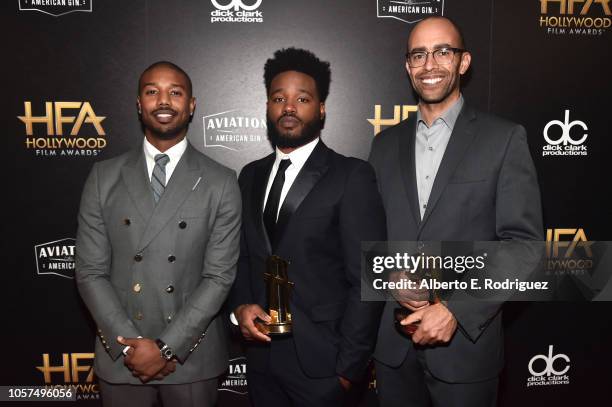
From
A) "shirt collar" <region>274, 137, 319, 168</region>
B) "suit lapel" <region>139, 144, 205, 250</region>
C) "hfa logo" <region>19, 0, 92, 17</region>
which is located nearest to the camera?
"suit lapel" <region>139, 144, 205, 250</region>

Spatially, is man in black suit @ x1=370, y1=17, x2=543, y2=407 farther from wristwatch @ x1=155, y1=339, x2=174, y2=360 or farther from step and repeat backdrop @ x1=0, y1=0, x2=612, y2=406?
step and repeat backdrop @ x1=0, y1=0, x2=612, y2=406

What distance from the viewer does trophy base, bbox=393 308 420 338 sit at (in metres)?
1.91

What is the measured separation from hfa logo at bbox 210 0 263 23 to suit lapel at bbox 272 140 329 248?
4.69 feet

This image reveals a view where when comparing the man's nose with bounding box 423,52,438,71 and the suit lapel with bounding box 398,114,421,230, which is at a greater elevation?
the man's nose with bounding box 423,52,438,71

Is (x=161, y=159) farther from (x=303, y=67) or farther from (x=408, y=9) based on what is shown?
(x=408, y=9)

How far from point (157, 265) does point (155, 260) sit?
23 millimetres

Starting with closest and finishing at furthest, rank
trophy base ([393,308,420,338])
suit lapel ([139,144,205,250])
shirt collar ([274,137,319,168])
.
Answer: trophy base ([393,308,420,338]) → suit lapel ([139,144,205,250]) → shirt collar ([274,137,319,168])

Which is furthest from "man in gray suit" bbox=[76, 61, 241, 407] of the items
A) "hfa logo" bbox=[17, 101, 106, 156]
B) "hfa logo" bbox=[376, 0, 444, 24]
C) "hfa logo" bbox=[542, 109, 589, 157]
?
"hfa logo" bbox=[542, 109, 589, 157]

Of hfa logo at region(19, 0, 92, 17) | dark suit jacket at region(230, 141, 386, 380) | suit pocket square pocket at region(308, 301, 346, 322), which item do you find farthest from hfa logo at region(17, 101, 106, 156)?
suit pocket square pocket at region(308, 301, 346, 322)

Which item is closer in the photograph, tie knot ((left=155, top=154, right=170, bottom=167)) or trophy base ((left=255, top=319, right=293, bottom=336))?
trophy base ((left=255, top=319, right=293, bottom=336))

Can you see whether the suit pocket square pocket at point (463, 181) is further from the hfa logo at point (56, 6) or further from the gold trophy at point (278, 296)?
the hfa logo at point (56, 6)

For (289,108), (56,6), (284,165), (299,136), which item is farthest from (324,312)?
(56,6)

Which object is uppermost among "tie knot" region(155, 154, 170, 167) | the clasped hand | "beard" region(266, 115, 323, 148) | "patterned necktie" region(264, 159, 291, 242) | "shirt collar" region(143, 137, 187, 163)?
"beard" region(266, 115, 323, 148)

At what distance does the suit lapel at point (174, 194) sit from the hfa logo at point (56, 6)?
156 centimetres
